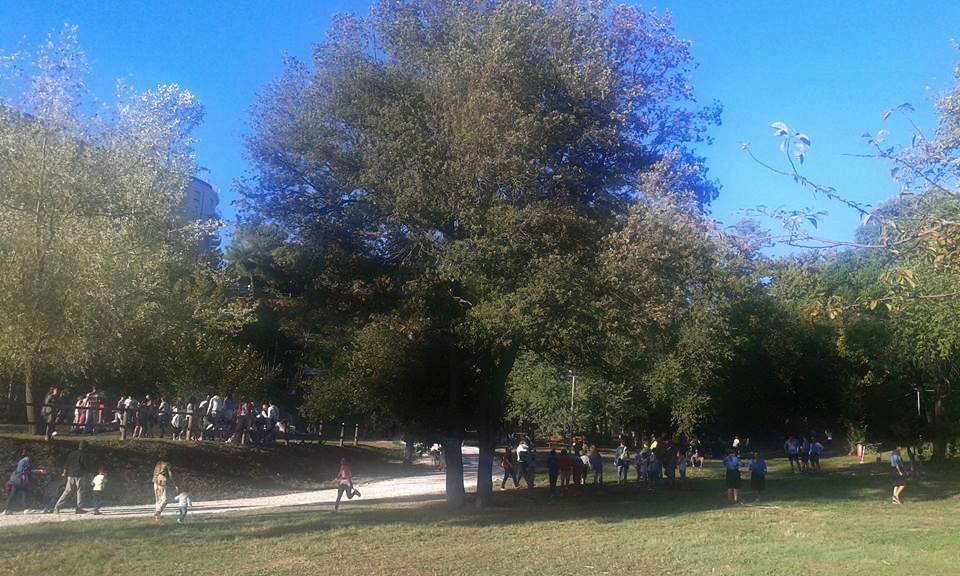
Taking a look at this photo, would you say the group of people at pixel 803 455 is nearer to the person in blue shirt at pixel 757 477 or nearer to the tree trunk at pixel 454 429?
the person in blue shirt at pixel 757 477

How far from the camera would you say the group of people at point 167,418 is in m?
23.1

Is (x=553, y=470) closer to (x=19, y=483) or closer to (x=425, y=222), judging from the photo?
(x=425, y=222)

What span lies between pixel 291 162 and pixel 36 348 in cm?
701

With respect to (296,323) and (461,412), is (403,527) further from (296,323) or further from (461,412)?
(296,323)

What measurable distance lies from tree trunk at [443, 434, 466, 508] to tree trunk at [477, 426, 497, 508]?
18.7 inches

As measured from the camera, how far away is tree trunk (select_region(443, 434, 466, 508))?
798 inches

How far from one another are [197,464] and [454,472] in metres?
7.87

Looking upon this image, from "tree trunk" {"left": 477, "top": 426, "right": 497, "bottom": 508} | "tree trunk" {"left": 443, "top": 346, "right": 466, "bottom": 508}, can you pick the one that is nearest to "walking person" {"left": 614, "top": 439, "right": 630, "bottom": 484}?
"tree trunk" {"left": 477, "top": 426, "right": 497, "bottom": 508}

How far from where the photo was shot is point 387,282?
19812mm

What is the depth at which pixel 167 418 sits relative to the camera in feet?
86.8

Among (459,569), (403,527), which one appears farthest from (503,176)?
(459,569)

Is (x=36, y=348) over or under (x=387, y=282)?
under

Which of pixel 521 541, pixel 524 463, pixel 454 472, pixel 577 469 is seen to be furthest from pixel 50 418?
pixel 577 469

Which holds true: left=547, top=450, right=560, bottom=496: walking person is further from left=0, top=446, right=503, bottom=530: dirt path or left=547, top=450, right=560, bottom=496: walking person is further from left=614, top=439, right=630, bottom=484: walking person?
left=614, top=439, right=630, bottom=484: walking person
